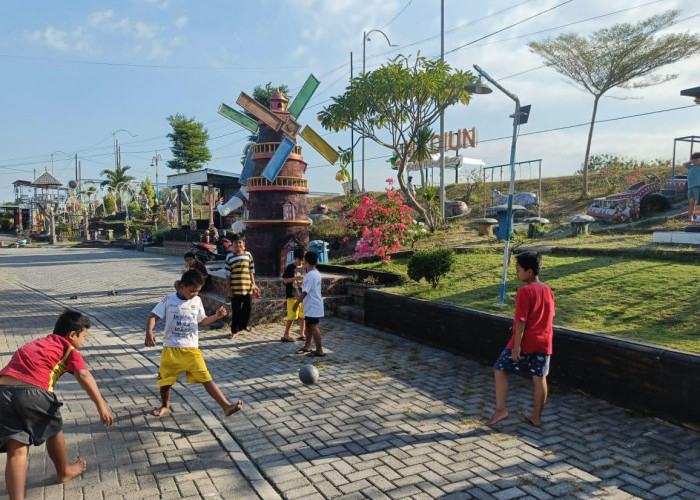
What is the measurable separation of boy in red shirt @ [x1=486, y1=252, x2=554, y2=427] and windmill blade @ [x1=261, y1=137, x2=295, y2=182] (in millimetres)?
8483

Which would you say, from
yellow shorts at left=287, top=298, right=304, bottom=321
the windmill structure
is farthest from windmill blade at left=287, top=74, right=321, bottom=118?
yellow shorts at left=287, top=298, right=304, bottom=321

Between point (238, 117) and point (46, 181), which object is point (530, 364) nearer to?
point (238, 117)

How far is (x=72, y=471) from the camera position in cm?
412

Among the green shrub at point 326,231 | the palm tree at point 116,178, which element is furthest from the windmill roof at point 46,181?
the green shrub at point 326,231

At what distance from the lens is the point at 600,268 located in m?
9.34

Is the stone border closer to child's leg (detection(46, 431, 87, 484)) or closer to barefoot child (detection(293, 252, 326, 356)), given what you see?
barefoot child (detection(293, 252, 326, 356))

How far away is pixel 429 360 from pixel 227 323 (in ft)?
15.2

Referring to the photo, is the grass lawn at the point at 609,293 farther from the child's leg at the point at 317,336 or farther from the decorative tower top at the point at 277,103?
the decorative tower top at the point at 277,103

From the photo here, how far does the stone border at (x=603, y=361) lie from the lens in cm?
497

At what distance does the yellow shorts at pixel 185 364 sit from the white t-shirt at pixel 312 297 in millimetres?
2721

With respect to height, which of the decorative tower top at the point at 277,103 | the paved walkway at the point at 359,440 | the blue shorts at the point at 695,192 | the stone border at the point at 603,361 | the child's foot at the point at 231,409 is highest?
the decorative tower top at the point at 277,103

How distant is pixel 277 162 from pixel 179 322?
25.8ft

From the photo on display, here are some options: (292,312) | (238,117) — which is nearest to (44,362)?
(292,312)

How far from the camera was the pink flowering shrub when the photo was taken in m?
13.7
